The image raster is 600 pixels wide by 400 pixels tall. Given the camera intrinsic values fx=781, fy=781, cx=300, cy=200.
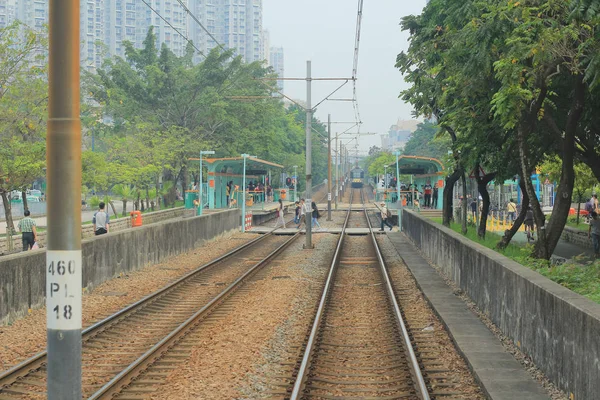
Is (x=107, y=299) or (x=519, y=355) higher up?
(x=519, y=355)

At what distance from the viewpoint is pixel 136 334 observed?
12.2m

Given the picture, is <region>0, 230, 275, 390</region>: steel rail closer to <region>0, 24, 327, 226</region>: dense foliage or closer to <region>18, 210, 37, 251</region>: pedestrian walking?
<region>18, 210, 37, 251</region>: pedestrian walking

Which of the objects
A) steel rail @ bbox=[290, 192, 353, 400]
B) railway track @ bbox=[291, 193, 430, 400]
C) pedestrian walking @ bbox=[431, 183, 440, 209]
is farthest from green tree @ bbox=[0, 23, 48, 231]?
pedestrian walking @ bbox=[431, 183, 440, 209]

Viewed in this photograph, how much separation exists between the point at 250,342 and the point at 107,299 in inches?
210

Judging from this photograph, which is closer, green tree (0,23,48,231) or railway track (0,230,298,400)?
railway track (0,230,298,400)

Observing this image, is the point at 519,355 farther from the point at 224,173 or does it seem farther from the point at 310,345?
the point at 224,173

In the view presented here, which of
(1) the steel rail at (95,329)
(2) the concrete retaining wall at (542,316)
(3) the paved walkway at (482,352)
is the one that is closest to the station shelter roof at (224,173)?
(1) the steel rail at (95,329)

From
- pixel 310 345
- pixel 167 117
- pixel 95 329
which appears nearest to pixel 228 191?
pixel 167 117

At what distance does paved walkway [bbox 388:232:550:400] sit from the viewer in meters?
8.21

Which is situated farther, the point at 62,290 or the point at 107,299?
the point at 107,299

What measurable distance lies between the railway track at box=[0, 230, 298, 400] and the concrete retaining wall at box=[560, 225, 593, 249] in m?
12.0

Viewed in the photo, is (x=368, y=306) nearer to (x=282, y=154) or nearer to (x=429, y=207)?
(x=429, y=207)

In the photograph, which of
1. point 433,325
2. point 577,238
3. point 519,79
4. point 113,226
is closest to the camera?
point 433,325

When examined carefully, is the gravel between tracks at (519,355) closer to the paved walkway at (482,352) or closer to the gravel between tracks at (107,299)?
the paved walkway at (482,352)
